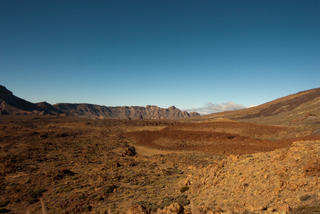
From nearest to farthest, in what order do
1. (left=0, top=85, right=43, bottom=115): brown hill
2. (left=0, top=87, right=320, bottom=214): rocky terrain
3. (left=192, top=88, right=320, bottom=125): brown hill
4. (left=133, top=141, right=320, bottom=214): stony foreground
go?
(left=133, top=141, right=320, bottom=214): stony foreground, (left=0, top=87, right=320, bottom=214): rocky terrain, (left=192, top=88, right=320, bottom=125): brown hill, (left=0, top=85, right=43, bottom=115): brown hill

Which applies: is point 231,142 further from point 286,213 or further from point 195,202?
point 286,213

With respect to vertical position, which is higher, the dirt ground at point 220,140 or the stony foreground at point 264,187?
the stony foreground at point 264,187

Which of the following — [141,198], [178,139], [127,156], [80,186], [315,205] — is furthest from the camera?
[178,139]

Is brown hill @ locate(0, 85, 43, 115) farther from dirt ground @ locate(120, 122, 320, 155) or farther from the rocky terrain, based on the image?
dirt ground @ locate(120, 122, 320, 155)

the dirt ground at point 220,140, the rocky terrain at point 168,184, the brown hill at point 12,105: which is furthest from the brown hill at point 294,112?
the brown hill at point 12,105

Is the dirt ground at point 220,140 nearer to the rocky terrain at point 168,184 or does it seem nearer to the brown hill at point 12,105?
the rocky terrain at point 168,184

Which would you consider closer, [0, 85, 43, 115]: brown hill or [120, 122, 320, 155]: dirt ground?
[120, 122, 320, 155]: dirt ground

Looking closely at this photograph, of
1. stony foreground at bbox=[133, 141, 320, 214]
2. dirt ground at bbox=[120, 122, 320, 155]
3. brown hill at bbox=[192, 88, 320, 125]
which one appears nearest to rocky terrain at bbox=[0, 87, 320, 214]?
stony foreground at bbox=[133, 141, 320, 214]

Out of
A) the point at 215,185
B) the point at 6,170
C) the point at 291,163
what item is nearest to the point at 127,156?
the point at 6,170

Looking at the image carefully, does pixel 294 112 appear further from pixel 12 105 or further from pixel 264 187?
pixel 12 105

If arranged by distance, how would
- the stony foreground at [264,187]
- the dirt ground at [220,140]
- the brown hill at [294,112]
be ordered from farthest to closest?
the brown hill at [294,112]
the dirt ground at [220,140]
the stony foreground at [264,187]

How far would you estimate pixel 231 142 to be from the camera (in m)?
31.5

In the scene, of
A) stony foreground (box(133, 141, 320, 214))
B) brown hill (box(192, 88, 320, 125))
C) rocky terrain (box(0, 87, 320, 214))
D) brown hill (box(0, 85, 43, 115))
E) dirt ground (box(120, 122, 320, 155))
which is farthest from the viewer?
brown hill (box(0, 85, 43, 115))

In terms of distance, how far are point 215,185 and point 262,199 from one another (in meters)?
3.62
